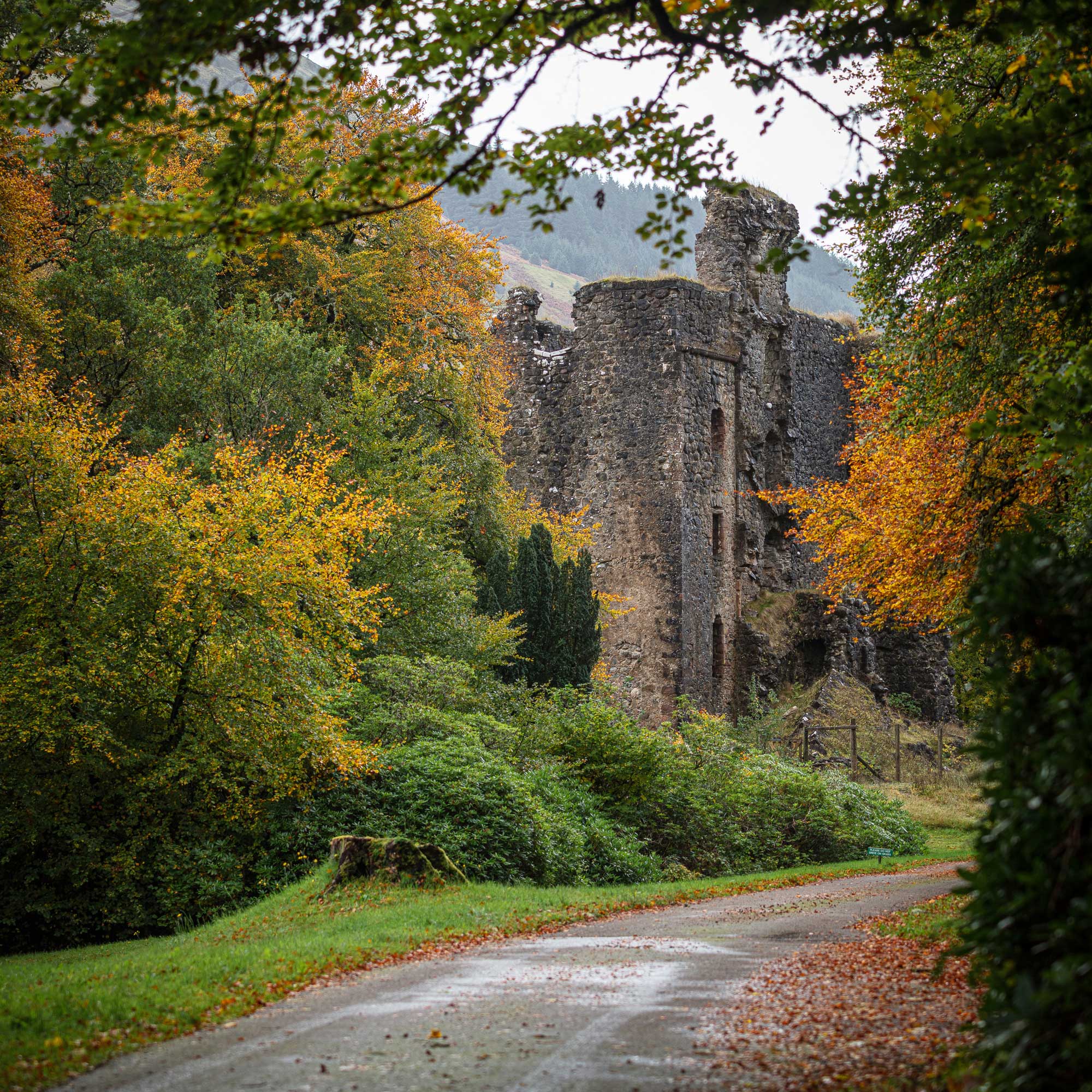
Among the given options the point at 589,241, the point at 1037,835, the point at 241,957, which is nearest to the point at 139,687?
the point at 241,957

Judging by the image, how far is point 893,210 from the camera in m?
14.4

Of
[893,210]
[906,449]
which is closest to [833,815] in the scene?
[906,449]

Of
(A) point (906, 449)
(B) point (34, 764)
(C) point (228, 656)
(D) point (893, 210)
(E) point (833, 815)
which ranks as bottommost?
(E) point (833, 815)

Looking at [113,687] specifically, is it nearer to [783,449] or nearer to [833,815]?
[833,815]

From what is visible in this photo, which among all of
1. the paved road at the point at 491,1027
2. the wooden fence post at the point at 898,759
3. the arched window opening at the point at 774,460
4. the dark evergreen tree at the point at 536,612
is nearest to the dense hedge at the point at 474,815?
the dark evergreen tree at the point at 536,612

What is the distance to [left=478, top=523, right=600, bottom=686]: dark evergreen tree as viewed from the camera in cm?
2331

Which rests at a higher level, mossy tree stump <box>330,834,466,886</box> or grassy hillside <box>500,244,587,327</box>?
grassy hillside <box>500,244,587,327</box>

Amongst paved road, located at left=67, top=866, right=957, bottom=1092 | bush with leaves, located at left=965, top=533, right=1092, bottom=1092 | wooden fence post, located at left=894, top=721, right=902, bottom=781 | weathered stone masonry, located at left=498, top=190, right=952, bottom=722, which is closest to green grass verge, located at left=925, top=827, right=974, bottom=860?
wooden fence post, located at left=894, top=721, right=902, bottom=781

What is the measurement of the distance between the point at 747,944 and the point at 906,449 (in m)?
9.70

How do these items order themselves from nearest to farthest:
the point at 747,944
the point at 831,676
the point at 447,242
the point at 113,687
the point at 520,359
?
the point at 747,944 → the point at 113,687 → the point at 447,242 → the point at 831,676 → the point at 520,359

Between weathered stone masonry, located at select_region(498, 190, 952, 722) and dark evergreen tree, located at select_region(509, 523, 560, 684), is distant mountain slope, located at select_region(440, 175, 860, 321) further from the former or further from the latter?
dark evergreen tree, located at select_region(509, 523, 560, 684)

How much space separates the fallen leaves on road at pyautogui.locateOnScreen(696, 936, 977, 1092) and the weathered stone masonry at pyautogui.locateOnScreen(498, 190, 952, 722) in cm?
2253

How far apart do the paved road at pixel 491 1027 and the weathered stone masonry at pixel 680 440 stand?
21067 mm

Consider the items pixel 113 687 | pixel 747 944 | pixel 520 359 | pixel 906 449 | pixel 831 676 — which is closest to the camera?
A: pixel 747 944
